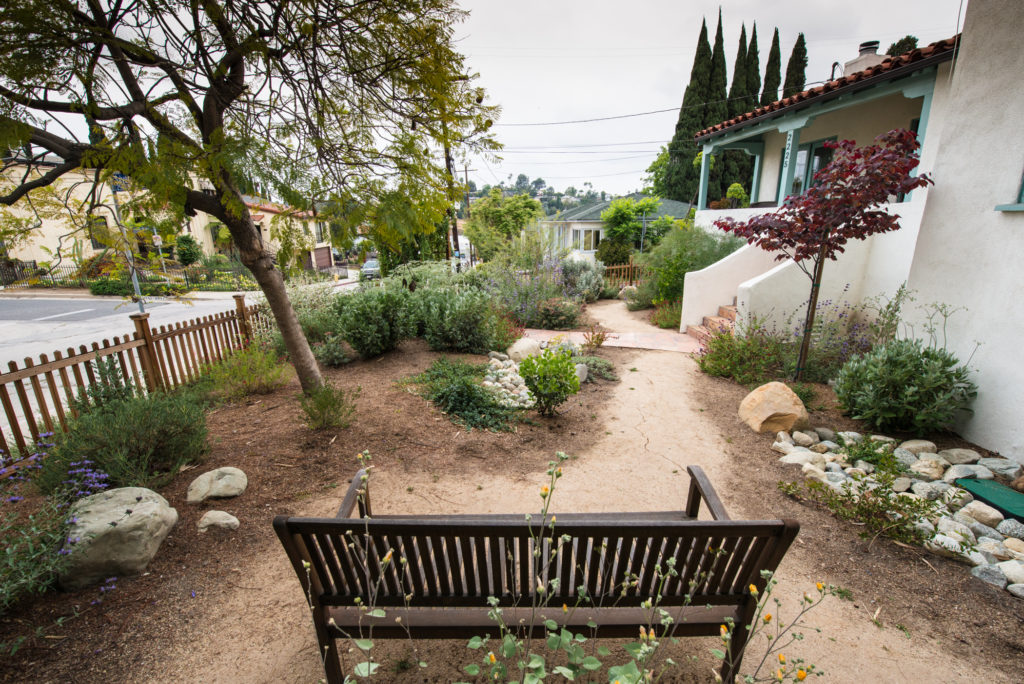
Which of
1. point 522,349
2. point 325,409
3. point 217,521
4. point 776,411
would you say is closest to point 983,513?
point 776,411

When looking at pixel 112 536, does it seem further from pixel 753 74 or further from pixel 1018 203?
pixel 753 74

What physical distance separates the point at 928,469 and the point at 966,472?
255 millimetres

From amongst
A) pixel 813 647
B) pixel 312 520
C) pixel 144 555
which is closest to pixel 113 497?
pixel 144 555

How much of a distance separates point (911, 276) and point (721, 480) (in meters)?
3.60

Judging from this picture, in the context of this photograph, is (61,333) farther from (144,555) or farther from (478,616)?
(478,616)

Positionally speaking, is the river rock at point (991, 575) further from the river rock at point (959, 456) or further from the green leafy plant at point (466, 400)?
the green leafy plant at point (466, 400)

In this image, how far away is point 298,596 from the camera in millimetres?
2664

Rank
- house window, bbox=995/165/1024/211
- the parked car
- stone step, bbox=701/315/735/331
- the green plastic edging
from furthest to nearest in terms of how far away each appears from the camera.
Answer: the parked car → stone step, bbox=701/315/735/331 → house window, bbox=995/165/1024/211 → the green plastic edging

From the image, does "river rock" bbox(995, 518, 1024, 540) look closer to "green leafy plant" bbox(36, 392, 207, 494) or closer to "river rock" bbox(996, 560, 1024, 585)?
"river rock" bbox(996, 560, 1024, 585)

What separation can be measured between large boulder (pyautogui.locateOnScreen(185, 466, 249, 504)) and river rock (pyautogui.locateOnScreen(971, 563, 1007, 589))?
5.20m

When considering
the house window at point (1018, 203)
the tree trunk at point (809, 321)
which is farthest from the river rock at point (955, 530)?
the tree trunk at point (809, 321)

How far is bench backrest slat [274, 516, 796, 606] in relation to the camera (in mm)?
1672

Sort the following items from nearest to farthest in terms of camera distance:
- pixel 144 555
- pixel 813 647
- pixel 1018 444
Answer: pixel 813 647, pixel 144 555, pixel 1018 444

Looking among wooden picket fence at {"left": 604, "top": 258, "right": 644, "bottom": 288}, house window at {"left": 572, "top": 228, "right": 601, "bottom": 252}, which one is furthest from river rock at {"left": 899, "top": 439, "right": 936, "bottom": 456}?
house window at {"left": 572, "top": 228, "right": 601, "bottom": 252}
